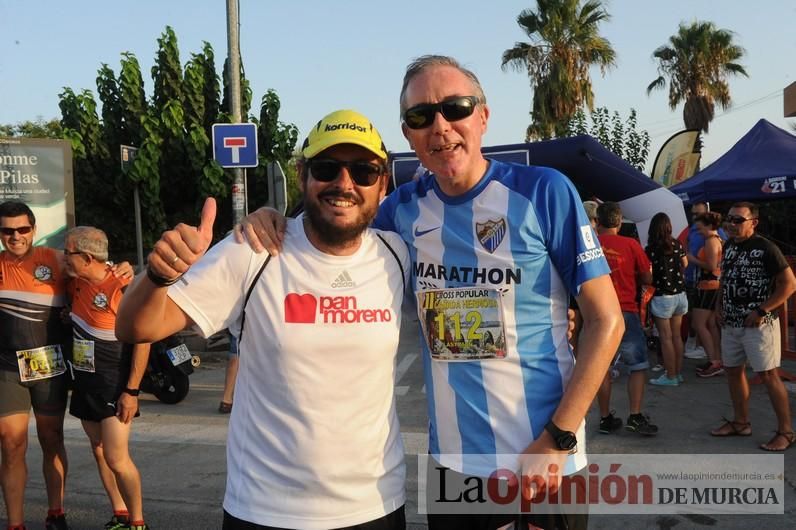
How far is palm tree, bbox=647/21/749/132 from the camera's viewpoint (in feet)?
80.5

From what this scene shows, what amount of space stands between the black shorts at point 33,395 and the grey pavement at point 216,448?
28.1 inches

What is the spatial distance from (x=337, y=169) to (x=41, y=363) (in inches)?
111

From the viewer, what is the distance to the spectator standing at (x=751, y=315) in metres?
5.21

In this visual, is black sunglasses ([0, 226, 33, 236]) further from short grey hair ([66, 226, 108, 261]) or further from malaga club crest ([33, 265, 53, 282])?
short grey hair ([66, 226, 108, 261])

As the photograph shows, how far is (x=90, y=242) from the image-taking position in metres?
3.81

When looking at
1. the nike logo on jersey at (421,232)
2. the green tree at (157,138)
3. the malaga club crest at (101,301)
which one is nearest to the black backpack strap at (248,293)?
the nike logo on jersey at (421,232)

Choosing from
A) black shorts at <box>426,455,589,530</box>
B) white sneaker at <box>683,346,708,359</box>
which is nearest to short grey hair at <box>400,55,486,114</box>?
black shorts at <box>426,455,589,530</box>

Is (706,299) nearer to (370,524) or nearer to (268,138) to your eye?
(370,524)

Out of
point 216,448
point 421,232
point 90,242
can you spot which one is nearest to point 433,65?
point 421,232

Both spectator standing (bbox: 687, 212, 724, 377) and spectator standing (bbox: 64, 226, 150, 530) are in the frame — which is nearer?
spectator standing (bbox: 64, 226, 150, 530)

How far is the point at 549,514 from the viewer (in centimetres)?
195

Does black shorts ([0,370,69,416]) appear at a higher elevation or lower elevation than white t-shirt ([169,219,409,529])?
lower

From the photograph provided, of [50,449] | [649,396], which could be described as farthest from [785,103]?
[50,449]

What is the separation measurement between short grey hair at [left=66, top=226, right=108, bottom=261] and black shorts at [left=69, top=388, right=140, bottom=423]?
2.57 feet
